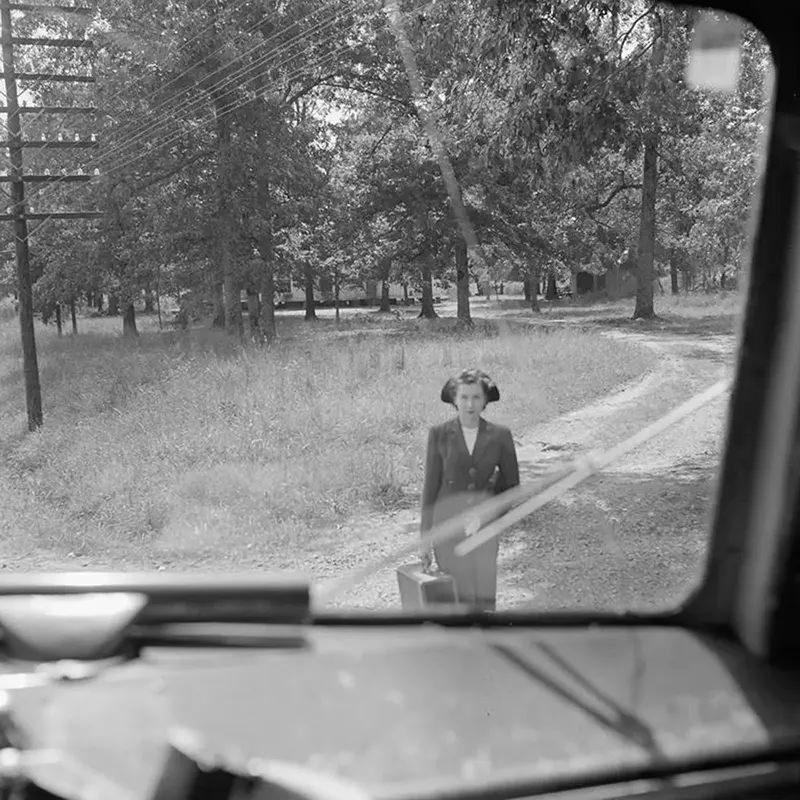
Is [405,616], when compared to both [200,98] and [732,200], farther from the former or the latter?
[200,98]

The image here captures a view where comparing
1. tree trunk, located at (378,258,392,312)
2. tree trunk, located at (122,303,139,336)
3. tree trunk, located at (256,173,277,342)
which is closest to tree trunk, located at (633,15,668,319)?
tree trunk, located at (378,258,392,312)

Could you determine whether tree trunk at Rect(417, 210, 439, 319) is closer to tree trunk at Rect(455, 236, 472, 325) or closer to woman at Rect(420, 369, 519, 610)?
tree trunk at Rect(455, 236, 472, 325)

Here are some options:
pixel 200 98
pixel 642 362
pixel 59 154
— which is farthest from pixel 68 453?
pixel 200 98

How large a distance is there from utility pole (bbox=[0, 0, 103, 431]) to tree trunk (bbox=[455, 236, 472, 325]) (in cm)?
358

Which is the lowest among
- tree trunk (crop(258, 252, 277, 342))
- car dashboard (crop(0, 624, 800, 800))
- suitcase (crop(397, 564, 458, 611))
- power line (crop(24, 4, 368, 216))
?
tree trunk (crop(258, 252, 277, 342))

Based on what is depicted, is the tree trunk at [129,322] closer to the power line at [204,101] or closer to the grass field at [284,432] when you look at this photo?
the power line at [204,101]

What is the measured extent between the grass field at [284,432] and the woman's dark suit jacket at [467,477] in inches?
10.4

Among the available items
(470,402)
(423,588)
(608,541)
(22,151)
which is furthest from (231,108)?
(423,588)

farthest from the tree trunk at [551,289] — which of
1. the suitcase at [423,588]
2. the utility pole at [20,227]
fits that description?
the utility pole at [20,227]

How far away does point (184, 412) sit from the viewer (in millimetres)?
7551

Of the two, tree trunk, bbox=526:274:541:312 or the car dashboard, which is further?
tree trunk, bbox=526:274:541:312

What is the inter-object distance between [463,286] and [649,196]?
5.29 feet

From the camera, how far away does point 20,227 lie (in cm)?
1500

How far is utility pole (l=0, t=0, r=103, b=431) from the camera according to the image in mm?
8055
